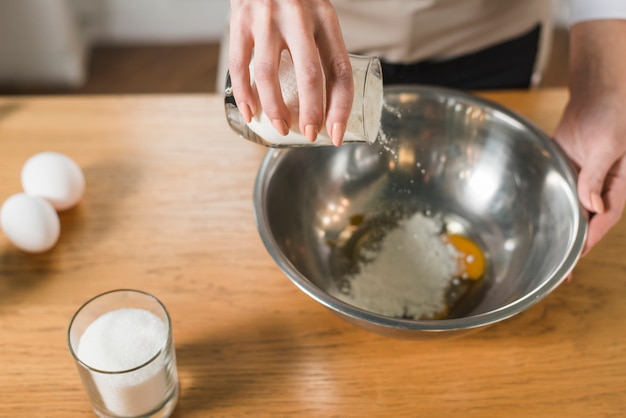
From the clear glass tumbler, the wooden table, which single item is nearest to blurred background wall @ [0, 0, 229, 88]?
the wooden table

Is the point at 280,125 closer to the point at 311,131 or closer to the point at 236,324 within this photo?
the point at 311,131

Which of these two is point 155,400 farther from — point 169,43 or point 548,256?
point 169,43

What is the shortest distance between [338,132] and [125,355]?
1.09 feet

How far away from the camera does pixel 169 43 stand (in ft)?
9.17

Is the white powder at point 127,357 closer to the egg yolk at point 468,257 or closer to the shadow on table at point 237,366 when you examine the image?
the shadow on table at point 237,366

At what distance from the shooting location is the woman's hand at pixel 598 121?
0.92 m

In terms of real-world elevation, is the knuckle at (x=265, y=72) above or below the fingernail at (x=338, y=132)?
above

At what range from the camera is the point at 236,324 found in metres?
0.87

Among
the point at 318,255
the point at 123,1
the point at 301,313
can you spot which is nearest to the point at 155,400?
the point at 301,313

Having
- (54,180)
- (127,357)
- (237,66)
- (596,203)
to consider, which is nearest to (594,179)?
(596,203)

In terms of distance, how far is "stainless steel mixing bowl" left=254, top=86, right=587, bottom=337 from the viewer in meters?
0.93

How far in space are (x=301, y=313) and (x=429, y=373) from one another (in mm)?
→ 187

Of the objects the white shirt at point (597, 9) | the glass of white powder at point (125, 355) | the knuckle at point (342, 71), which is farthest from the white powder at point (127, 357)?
the white shirt at point (597, 9)

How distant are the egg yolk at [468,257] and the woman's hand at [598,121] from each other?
0.15 metres
